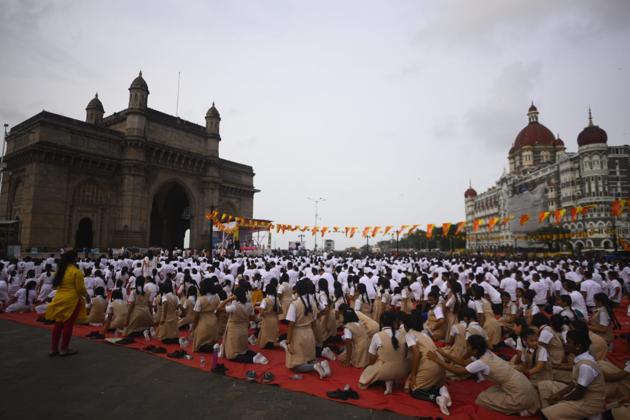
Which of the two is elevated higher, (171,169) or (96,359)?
(171,169)

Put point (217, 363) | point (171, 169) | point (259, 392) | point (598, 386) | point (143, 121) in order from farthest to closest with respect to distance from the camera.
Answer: point (171, 169), point (143, 121), point (217, 363), point (259, 392), point (598, 386)

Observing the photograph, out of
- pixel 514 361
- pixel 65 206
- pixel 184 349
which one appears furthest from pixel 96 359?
pixel 65 206

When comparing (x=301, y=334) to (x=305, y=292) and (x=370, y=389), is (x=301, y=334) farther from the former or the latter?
(x=370, y=389)

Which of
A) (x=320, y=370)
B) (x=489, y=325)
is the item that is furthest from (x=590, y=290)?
(x=320, y=370)

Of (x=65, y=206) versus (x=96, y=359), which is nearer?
(x=96, y=359)

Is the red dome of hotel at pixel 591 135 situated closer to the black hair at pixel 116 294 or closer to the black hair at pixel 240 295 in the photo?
the black hair at pixel 240 295

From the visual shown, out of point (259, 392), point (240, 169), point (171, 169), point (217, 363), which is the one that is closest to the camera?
point (259, 392)

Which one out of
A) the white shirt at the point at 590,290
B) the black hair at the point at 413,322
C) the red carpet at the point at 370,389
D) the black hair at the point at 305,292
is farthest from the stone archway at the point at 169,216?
the black hair at the point at 413,322

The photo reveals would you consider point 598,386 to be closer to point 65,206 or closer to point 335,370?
point 335,370

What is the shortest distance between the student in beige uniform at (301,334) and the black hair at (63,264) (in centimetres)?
451

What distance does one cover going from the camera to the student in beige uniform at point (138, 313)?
830 centimetres

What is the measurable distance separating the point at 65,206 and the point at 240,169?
19.7 m

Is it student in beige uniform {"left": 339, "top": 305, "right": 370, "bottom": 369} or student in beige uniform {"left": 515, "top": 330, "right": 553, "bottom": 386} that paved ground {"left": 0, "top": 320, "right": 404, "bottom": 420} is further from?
student in beige uniform {"left": 515, "top": 330, "right": 553, "bottom": 386}

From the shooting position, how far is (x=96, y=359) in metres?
6.67
